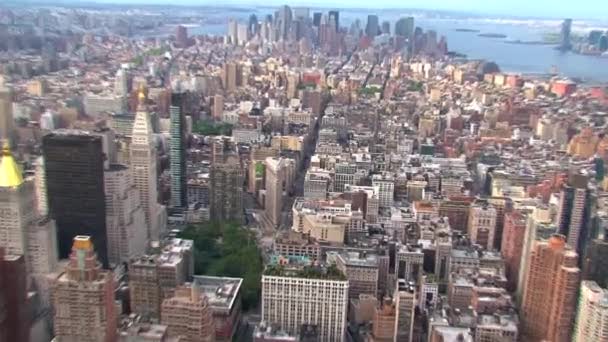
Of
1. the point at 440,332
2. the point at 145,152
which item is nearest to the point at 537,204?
the point at 440,332

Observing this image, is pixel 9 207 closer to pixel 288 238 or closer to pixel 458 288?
pixel 288 238

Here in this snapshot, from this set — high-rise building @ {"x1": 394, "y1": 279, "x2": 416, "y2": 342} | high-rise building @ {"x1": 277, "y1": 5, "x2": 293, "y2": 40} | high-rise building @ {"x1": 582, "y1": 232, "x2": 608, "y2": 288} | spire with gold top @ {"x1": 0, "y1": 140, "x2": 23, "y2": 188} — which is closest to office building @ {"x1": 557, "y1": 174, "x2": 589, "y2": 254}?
high-rise building @ {"x1": 582, "y1": 232, "x2": 608, "y2": 288}

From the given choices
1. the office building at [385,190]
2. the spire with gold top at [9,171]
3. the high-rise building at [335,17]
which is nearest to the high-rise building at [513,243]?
the office building at [385,190]

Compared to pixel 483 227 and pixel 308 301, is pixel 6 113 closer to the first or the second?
pixel 308 301

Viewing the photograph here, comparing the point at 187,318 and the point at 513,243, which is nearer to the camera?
the point at 187,318

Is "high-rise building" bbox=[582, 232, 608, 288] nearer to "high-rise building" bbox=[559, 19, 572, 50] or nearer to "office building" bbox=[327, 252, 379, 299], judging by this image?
"office building" bbox=[327, 252, 379, 299]

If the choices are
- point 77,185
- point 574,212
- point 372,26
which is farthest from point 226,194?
point 372,26
